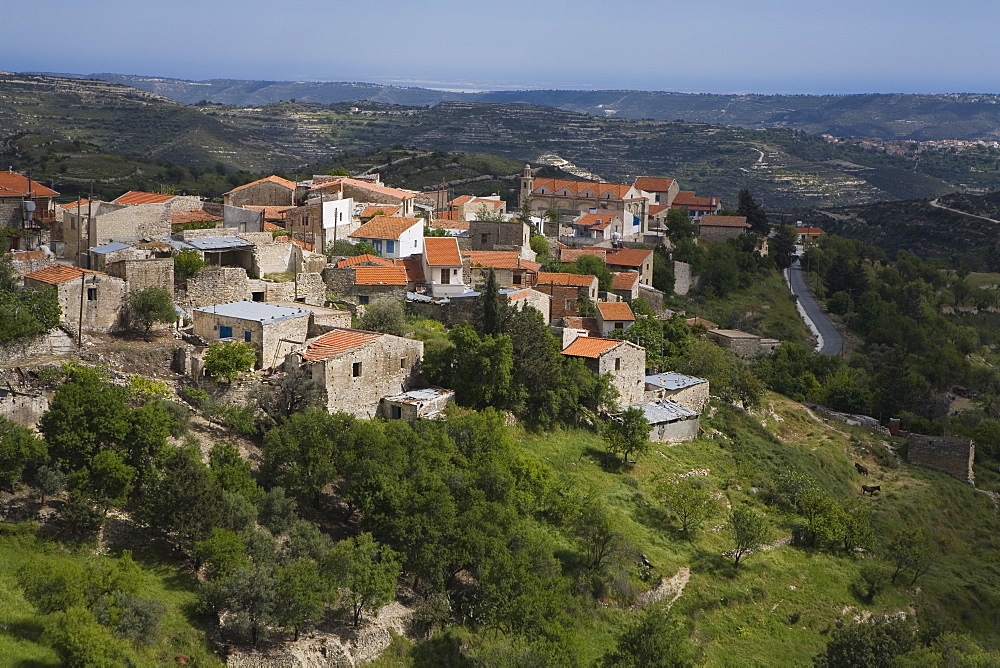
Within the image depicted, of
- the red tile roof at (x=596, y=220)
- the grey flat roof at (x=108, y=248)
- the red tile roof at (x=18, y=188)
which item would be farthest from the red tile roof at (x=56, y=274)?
the red tile roof at (x=596, y=220)

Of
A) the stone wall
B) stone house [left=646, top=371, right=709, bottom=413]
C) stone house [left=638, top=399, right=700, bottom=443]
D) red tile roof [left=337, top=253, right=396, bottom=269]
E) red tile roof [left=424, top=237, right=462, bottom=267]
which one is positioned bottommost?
the stone wall

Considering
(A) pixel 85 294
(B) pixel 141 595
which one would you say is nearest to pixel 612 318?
(A) pixel 85 294

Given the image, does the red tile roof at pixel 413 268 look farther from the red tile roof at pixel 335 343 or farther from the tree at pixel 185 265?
the tree at pixel 185 265

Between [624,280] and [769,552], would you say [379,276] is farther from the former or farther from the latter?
[624,280]

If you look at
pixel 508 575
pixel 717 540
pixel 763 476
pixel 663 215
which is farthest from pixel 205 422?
pixel 663 215

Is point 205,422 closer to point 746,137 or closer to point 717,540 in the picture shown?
point 717,540

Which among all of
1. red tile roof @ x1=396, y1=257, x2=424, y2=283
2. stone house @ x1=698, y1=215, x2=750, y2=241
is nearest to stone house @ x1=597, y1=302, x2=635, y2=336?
red tile roof @ x1=396, y1=257, x2=424, y2=283

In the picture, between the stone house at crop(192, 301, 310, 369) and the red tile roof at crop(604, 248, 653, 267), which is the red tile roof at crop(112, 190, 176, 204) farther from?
the red tile roof at crop(604, 248, 653, 267)
